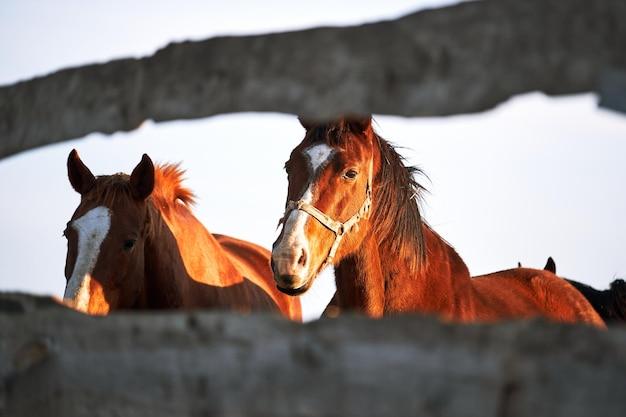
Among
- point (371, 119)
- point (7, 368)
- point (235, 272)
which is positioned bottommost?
point (7, 368)

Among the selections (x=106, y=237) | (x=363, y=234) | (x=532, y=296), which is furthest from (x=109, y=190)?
(x=532, y=296)

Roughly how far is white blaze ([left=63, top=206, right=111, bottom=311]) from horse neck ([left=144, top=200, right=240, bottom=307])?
353mm

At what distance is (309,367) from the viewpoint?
156 centimetres

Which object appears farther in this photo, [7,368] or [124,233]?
[124,233]

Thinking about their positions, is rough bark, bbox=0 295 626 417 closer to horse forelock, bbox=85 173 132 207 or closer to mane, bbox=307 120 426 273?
horse forelock, bbox=85 173 132 207

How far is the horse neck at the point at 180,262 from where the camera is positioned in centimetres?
503

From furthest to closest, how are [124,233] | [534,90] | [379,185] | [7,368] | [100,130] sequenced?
1. [379,185]
2. [124,233]
3. [100,130]
4. [7,368]
5. [534,90]

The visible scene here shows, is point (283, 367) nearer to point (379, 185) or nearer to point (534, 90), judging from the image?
point (534, 90)

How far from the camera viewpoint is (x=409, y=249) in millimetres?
5027

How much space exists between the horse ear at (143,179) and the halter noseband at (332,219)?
808 millimetres

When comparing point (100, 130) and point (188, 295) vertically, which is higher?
point (100, 130)

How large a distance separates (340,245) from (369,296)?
354mm

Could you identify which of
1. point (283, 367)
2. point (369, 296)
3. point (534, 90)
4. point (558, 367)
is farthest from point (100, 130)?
point (369, 296)

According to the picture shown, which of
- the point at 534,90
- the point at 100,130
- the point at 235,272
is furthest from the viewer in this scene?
the point at 235,272
